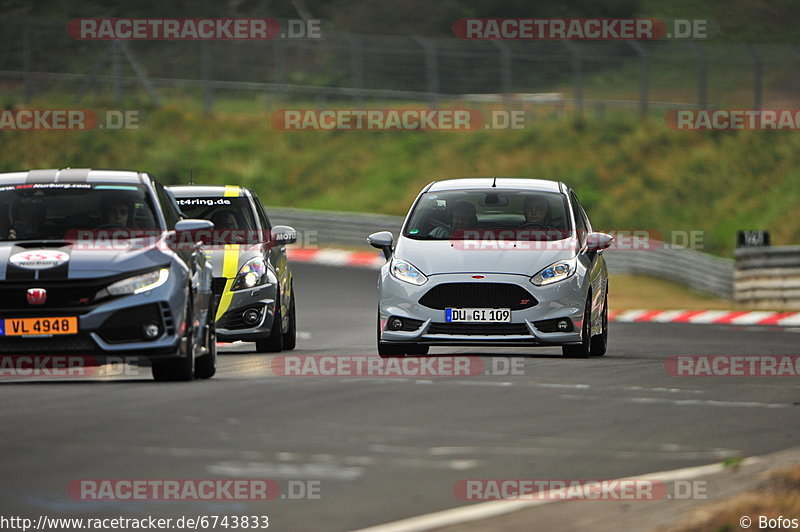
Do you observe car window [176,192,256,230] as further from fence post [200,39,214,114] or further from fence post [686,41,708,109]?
fence post [200,39,214,114]

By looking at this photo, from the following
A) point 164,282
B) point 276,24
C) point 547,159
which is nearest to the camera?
point 164,282

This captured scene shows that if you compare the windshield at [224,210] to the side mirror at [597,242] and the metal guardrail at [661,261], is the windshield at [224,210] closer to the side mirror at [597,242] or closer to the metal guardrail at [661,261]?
the side mirror at [597,242]

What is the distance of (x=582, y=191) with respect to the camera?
44875 mm

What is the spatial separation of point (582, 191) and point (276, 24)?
28.1m

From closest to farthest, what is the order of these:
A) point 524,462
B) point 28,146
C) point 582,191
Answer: point 524,462
point 582,191
point 28,146

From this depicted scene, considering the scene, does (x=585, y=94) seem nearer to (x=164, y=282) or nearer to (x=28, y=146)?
(x=28, y=146)

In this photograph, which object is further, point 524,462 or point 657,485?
point 524,462

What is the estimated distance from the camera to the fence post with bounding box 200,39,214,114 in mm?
51750

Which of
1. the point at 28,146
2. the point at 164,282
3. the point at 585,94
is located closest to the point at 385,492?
the point at 164,282

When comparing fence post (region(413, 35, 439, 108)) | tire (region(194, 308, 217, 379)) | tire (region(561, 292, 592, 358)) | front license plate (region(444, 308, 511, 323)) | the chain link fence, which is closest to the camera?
tire (region(194, 308, 217, 379))

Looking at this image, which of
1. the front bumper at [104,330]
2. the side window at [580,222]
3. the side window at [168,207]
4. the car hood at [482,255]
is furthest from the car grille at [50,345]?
the side window at [580,222]

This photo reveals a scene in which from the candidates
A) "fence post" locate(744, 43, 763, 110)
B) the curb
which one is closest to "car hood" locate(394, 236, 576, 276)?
the curb

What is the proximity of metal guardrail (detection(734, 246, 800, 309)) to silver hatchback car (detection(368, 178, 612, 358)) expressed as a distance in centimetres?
1223

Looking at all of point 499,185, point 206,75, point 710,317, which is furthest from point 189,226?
point 206,75
